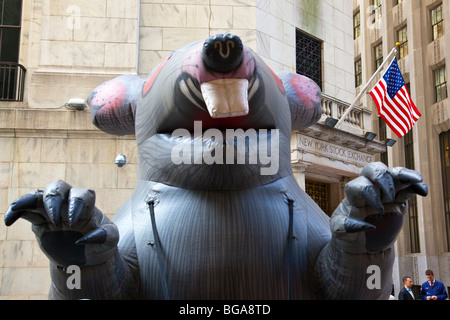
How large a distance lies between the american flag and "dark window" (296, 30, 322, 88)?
67.5 inches

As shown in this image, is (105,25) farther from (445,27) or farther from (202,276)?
(445,27)

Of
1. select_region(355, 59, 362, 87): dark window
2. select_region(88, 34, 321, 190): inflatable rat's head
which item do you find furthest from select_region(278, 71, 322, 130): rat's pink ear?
select_region(355, 59, 362, 87): dark window

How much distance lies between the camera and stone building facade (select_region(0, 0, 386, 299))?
7844 mm

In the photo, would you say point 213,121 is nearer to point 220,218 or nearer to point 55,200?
point 220,218

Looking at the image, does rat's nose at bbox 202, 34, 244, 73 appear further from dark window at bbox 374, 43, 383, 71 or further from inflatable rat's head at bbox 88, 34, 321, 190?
dark window at bbox 374, 43, 383, 71

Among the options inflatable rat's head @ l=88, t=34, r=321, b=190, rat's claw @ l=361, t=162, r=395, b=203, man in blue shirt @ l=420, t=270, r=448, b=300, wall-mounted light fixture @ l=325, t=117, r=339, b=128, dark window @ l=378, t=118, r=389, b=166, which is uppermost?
dark window @ l=378, t=118, r=389, b=166

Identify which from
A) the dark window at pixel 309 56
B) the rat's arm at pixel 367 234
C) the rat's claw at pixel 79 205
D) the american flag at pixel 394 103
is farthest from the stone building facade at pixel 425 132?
the rat's claw at pixel 79 205

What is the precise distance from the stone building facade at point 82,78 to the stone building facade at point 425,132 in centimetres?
1477

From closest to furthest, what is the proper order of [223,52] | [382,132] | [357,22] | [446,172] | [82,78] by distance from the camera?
1. [223,52]
2. [82,78]
3. [446,172]
4. [382,132]
5. [357,22]

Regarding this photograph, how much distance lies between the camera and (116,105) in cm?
258

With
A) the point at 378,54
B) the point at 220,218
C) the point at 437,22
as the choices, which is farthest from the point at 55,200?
the point at 378,54

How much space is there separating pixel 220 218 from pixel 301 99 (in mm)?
892

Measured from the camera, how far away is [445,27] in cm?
2325

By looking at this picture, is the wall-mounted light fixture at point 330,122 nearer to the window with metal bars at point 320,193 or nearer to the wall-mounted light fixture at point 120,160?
the window with metal bars at point 320,193
